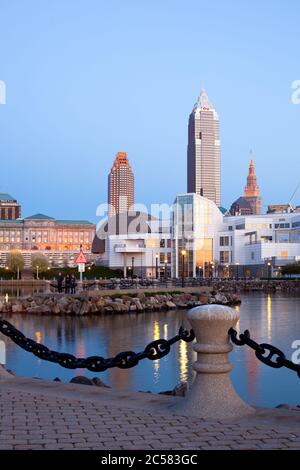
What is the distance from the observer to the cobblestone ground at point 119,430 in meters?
5.94

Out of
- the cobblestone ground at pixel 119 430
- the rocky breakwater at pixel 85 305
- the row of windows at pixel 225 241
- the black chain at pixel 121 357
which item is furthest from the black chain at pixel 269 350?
the row of windows at pixel 225 241

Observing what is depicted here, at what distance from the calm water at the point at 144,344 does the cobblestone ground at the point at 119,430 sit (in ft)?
19.6

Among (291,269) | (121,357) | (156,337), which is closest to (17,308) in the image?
(156,337)

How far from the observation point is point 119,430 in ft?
21.3

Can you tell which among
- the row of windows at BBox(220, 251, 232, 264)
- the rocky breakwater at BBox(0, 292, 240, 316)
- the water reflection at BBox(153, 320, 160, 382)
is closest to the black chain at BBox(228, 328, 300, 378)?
the water reflection at BBox(153, 320, 160, 382)

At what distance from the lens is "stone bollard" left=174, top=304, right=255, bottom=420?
722 centimetres

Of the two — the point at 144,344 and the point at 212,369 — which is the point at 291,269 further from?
the point at 212,369

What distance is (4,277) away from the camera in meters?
140

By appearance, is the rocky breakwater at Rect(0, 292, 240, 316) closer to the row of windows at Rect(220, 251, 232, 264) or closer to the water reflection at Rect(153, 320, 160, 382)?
the water reflection at Rect(153, 320, 160, 382)

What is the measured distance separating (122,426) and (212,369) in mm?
1241

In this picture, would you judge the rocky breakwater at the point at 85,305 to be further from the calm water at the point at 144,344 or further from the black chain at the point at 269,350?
the black chain at the point at 269,350

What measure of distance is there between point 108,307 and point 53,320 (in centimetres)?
658
